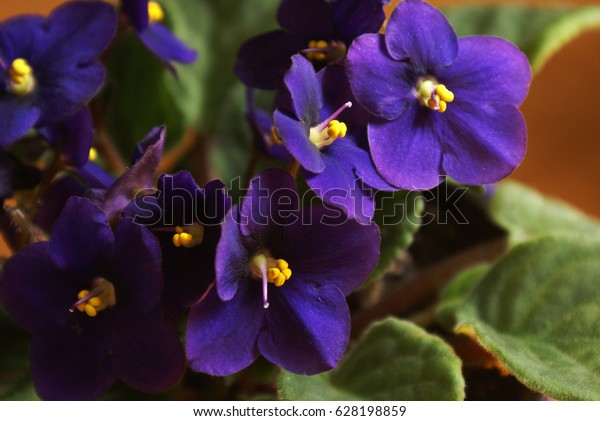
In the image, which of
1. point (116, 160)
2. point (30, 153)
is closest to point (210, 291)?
point (30, 153)

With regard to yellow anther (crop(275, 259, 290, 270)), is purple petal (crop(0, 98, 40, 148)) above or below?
above

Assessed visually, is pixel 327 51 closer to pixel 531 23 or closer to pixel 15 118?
pixel 15 118

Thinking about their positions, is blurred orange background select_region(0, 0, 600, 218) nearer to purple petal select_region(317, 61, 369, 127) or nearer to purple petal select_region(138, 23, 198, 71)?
purple petal select_region(138, 23, 198, 71)

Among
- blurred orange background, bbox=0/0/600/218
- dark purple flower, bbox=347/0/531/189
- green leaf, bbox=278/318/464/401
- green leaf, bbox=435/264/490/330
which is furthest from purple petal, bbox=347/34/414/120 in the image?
blurred orange background, bbox=0/0/600/218

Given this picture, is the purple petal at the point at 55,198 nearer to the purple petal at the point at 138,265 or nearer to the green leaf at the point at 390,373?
the purple petal at the point at 138,265

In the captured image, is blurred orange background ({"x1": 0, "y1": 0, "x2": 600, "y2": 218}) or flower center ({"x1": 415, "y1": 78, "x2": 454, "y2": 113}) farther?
blurred orange background ({"x1": 0, "y1": 0, "x2": 600, "y2": 218})

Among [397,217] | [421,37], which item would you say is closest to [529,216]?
[397,217]

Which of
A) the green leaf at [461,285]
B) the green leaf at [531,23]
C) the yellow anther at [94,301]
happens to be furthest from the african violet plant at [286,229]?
the green leaf at [531,23]
